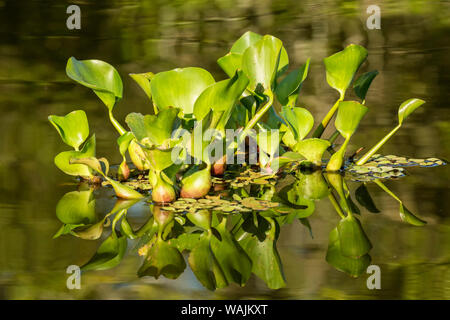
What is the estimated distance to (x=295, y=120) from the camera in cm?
300

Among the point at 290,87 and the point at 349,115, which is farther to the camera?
the point at 290,87

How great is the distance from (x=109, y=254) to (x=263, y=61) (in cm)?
100

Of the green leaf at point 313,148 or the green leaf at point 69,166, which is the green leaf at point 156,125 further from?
the green leaf at point 313,148

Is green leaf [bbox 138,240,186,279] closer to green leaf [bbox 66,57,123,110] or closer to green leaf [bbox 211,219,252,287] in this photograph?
green leaf [bbox 211,219,252,287]

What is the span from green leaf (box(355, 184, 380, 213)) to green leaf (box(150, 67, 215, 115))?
0.69 meters

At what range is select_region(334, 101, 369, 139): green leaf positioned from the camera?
2834 millimetres

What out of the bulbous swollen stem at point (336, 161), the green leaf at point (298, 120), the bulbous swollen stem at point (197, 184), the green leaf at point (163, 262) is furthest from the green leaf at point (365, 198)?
the green leaf at point (163, 262)

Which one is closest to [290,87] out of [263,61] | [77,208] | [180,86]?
[263,61]

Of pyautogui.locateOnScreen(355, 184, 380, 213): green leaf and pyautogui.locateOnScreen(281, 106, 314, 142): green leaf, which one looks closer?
pyautogui.locateOnScreen(355, 184, 380, 213): green leaf

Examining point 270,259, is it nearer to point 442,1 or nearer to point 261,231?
point 261,231

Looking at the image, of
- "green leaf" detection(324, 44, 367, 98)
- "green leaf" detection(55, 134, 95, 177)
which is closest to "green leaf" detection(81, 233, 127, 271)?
"green leaf" detection(55, 134, 95, 177)

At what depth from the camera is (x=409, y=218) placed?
256cm

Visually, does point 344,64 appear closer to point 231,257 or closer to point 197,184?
point 197,184

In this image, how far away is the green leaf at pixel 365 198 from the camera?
8.71 feet
